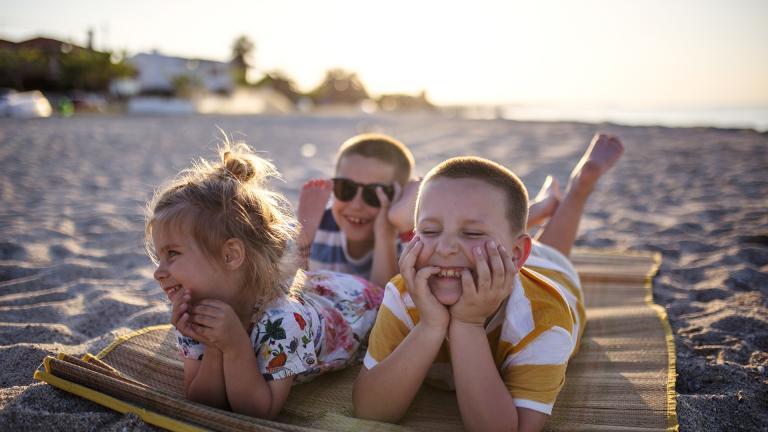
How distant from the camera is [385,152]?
10.8ft

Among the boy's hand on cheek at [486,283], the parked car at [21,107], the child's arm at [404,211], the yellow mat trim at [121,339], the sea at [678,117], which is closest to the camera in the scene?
the boy's hand on cheek at [486,283]

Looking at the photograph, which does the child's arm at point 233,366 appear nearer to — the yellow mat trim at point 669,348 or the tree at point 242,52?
the yellow mat trim at point 669,348

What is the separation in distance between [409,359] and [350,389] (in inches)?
22.9

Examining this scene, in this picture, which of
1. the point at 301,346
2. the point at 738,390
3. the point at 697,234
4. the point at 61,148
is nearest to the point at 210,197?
the point at 301,346

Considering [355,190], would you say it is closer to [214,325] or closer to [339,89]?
[214,325]

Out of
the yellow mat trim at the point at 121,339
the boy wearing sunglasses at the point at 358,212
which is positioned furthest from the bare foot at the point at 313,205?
the yellow mat trim at the point at 121,339

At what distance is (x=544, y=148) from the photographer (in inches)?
514

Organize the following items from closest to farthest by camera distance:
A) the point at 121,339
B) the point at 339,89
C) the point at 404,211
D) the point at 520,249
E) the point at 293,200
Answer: the point at 520,249, the point at 121,339, the point at 404,211, the point at 293,200, the point at 339,89

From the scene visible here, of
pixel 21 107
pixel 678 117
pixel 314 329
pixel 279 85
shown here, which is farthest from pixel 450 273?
pixel 279 85

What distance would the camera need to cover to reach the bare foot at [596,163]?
12.1ft

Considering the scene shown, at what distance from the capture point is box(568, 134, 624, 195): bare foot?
12.1 ft

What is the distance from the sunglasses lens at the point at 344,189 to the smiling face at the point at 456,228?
1352 millimetres

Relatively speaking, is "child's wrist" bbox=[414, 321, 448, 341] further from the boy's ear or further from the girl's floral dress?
the girl's floral dress

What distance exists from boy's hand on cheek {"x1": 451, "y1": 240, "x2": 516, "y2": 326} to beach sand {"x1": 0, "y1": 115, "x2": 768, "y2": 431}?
980mm
